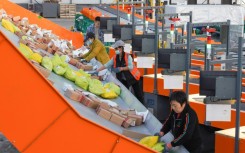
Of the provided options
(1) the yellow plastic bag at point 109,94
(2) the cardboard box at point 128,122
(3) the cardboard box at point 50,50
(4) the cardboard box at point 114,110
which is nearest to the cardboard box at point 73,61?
(3) the cardboard box at point 50,50

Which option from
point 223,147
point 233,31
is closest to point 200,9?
point 233,31

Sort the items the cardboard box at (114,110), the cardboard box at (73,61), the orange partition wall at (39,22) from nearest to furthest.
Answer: the cardboard box at (114,110) < the cardboard box at (73,61) < the orange partition wall at (39,22)

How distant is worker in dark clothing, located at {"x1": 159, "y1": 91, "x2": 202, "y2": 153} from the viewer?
491 cm

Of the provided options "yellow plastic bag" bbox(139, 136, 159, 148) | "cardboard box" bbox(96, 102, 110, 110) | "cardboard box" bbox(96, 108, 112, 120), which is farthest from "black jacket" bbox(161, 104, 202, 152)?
"cardboard box" bbox(96, 102, 110, 110)

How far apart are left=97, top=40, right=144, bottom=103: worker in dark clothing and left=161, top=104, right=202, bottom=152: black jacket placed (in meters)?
3.41

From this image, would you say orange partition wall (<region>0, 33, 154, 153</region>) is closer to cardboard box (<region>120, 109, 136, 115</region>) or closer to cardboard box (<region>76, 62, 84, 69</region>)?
cardboard box (<region>120, 109, 136, 115</region>)

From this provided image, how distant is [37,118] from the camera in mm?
4578

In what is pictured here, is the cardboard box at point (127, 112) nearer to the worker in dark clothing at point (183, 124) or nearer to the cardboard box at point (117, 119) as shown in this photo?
the cardboard box at point (117, 119)

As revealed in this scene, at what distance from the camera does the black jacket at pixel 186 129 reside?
4.95 m

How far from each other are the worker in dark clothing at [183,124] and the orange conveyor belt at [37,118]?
60 cm

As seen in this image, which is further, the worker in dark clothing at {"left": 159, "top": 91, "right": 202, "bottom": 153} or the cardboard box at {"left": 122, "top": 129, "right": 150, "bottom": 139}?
the cardboard box at {"left": 122, "top": 129, "right": 150, "bottom": 139}

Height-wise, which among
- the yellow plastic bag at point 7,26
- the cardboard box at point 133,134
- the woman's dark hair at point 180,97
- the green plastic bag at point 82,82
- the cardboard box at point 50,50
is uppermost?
the yellow plastic bag at point 7,26

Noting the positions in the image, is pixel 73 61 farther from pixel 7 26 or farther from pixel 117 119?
pixel 117 119

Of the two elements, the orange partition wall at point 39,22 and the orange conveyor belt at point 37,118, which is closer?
the orange conveyor belt at point 37,118
